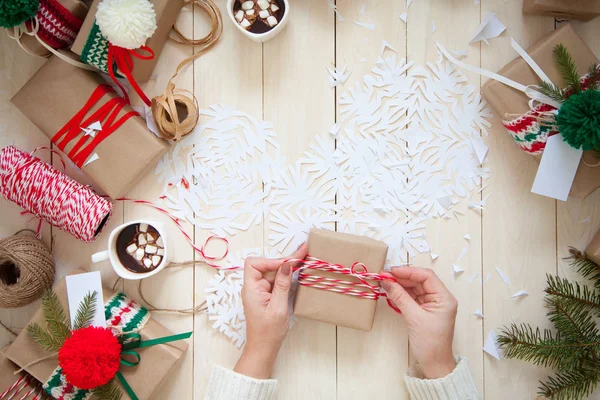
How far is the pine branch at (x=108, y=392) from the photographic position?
1.00 m

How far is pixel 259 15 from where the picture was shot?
3.42ft

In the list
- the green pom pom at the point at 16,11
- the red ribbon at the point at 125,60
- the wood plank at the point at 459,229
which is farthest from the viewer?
the wood plank at the point at 459,229

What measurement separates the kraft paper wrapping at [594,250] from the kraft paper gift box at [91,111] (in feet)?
3.25

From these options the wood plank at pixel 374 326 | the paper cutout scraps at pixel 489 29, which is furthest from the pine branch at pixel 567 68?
the wood plank at pixel 374 326

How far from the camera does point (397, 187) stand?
1101 mm

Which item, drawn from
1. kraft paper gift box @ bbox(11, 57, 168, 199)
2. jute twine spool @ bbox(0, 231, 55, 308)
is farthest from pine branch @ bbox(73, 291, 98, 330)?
kraft paper gift box @ bbox(11, 57, 168, 199)

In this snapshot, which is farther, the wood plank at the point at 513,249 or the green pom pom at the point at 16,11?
the wood plank at the point at 513,249

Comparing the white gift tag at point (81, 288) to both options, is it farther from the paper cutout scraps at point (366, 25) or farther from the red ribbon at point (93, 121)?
the paper cutout scraps at point (366, 25)

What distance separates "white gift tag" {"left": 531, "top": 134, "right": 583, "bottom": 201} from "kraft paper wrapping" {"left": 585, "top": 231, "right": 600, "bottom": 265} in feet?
0.44

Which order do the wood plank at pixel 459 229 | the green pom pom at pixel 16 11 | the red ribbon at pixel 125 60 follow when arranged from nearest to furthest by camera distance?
1. the green pom pom at pixel 16 11
2. the red ribbon at pixel 125 60
3. the wood plank at pixel 459 229

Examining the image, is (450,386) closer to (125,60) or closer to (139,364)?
(139,364)

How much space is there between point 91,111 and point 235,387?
2.27ft

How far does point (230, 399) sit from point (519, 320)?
2.31ft

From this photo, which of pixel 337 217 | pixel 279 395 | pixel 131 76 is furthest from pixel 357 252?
pixel 131 76
